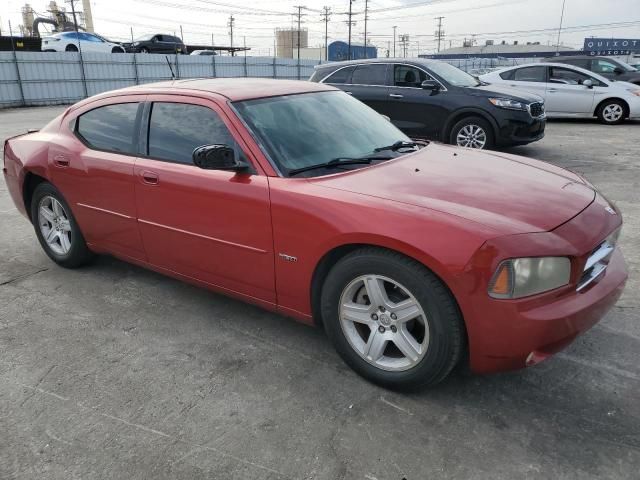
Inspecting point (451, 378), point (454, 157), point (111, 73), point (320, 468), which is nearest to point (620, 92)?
point (454, 157)

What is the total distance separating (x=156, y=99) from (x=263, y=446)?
2467 millimetres

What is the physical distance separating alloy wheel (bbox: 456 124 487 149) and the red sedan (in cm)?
544

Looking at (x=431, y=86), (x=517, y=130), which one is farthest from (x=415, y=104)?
(x=517, y=130)

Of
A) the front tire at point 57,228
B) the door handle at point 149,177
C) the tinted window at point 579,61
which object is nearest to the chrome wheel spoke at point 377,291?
the door handle at point 149,177

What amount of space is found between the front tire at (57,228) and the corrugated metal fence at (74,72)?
18.2 metres

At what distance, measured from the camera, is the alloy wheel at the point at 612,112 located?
43.2ft

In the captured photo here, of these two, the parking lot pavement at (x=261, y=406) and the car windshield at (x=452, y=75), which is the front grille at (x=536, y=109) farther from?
the parking lot pavement at (x=261, y=406)

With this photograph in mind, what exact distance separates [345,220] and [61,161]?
106 inches

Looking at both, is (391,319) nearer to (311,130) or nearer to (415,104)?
(311,130)

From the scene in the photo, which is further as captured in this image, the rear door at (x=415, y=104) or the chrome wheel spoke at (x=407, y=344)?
the rear door at (x=415, y=104)

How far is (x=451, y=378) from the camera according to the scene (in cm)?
287

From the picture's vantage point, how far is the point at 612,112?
13250 millimetres

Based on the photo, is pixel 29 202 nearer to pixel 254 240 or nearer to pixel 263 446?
pixel 254 240

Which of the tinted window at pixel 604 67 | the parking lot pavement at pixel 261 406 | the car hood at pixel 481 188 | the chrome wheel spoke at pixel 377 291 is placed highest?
the tinted window at pixel 604 67
